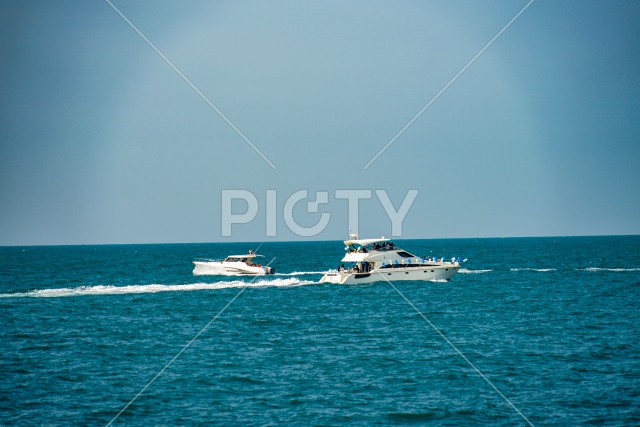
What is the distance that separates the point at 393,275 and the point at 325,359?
38.8 metres

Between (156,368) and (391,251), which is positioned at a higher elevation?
(391,251)

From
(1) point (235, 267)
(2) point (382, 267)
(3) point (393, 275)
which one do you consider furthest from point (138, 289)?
(3) point (393, 275)

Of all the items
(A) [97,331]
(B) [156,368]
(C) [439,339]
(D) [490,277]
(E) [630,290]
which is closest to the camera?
(B) [156,368]

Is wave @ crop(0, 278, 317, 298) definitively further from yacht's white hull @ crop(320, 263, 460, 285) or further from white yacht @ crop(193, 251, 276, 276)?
yacht's white hull @ crop(320, 263, 460, 285)

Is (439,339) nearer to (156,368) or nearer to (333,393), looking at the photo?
(333,393)

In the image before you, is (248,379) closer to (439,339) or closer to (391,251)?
(439,339)

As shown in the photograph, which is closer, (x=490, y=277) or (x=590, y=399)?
(x=590, y=399)

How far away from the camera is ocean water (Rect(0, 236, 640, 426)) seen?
27.4 meters

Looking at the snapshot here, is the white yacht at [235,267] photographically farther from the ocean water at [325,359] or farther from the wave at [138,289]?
the ocean water at [325,359]

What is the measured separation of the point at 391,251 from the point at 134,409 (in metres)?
51.4

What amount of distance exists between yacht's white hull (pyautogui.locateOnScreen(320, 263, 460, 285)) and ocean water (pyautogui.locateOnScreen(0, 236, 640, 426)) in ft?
22.8

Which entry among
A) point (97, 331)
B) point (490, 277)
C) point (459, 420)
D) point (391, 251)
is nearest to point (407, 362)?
point (459, 420)

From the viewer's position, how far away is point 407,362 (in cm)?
3594

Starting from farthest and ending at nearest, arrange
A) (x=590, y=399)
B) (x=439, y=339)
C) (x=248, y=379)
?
(x=439, y=339), (x=248, y=379), (x=590, y=399)
